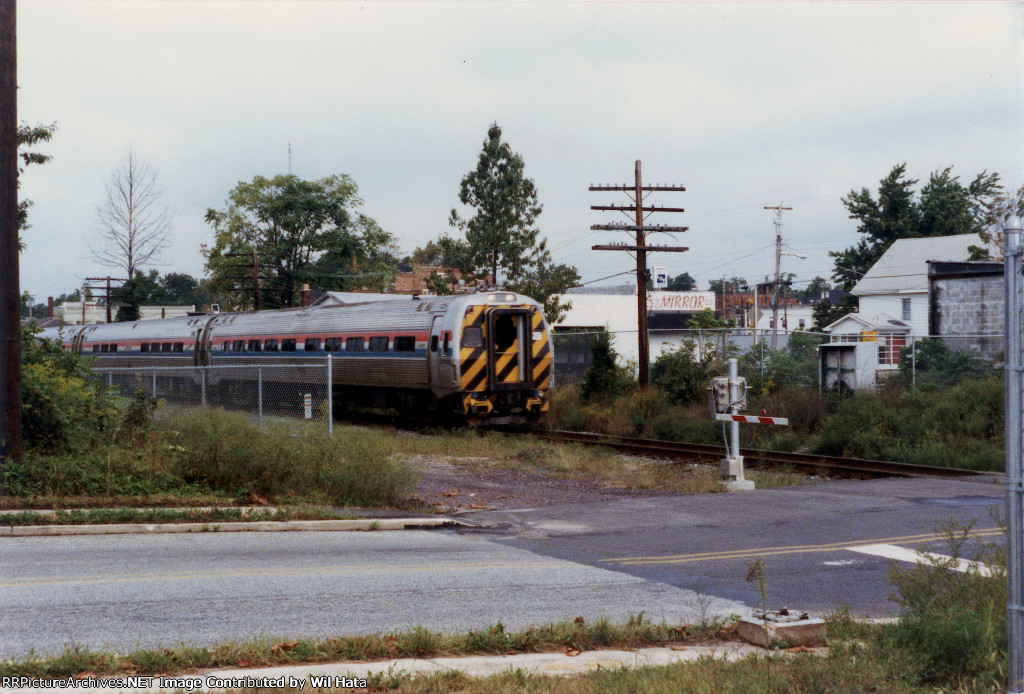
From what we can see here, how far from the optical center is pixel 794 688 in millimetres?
5500

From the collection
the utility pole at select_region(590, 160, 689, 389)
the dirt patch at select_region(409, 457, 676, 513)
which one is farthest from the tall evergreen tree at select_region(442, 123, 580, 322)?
the dirt patch at select_region(409, 457, 676, 513)

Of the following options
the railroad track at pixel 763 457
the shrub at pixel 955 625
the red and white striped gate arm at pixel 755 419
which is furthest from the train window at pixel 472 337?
the shrub at pixel 955 625

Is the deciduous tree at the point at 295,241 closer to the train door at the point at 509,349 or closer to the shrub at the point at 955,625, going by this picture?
the train door at the point at 509,349

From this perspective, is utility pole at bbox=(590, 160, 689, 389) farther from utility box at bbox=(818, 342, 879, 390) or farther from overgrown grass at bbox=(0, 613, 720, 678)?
overgrown grass at bbox=(0, 613, 720, 678)

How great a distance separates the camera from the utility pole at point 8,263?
12547mm

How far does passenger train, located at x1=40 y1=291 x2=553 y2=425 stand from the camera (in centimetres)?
2384

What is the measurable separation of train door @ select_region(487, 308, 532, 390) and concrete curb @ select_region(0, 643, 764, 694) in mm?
17518

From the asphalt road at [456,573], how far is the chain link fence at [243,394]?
15.3 ft

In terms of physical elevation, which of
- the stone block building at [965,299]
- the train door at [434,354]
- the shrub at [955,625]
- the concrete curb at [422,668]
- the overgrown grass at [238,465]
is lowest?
the concrete curb at [422,668]

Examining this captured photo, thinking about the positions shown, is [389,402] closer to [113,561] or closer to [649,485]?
[649,485]

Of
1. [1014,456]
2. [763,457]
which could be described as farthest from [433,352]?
[1014,456]

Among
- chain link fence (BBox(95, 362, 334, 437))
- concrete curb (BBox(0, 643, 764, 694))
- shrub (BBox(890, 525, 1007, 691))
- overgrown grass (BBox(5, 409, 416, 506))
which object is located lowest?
concrete curb (BBox(0, 643, 764, 694))

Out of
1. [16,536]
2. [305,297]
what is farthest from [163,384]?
[305,297]

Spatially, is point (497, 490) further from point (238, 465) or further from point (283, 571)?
point (283, 571)
